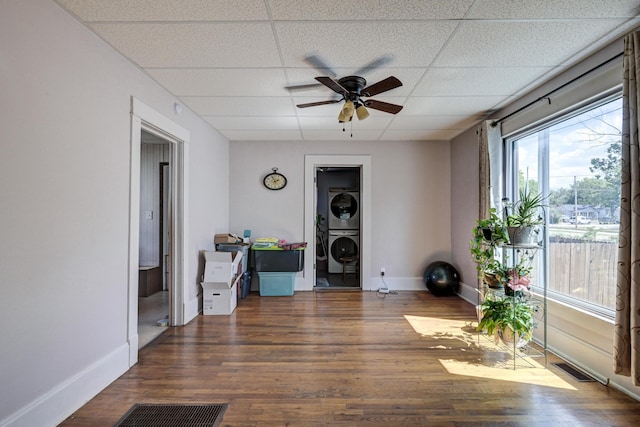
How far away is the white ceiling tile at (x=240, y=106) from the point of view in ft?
10.6

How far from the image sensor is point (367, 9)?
5.96 feet

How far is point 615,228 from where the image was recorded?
2270 millimetres

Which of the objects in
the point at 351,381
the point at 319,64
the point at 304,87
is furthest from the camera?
the point at 304,87

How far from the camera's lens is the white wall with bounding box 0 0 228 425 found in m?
1.52

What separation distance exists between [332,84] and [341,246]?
4.31 meters

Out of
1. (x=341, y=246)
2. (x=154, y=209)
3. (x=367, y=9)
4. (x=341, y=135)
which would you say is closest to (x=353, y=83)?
(x=367, y=9)

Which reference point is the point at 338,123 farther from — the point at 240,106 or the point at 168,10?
the point at 168,10

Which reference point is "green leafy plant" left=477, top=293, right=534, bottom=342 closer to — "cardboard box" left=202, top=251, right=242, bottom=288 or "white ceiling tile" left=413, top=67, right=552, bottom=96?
"white ceiling tile" left=413, top=67, right=552, bottom=96

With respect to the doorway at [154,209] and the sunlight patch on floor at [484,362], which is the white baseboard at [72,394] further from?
the doorway at [154,209]

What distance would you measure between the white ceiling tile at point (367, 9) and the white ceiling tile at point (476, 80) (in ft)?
2.55

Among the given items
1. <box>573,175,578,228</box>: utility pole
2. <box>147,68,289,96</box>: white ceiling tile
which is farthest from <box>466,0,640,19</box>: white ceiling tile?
<box>147,68,289,96</box>: white ceiling tile

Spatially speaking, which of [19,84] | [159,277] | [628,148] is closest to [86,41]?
[19,84]

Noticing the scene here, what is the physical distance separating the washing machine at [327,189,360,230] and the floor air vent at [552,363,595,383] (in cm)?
411

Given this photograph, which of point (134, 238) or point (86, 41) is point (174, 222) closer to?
point (134, 238)
